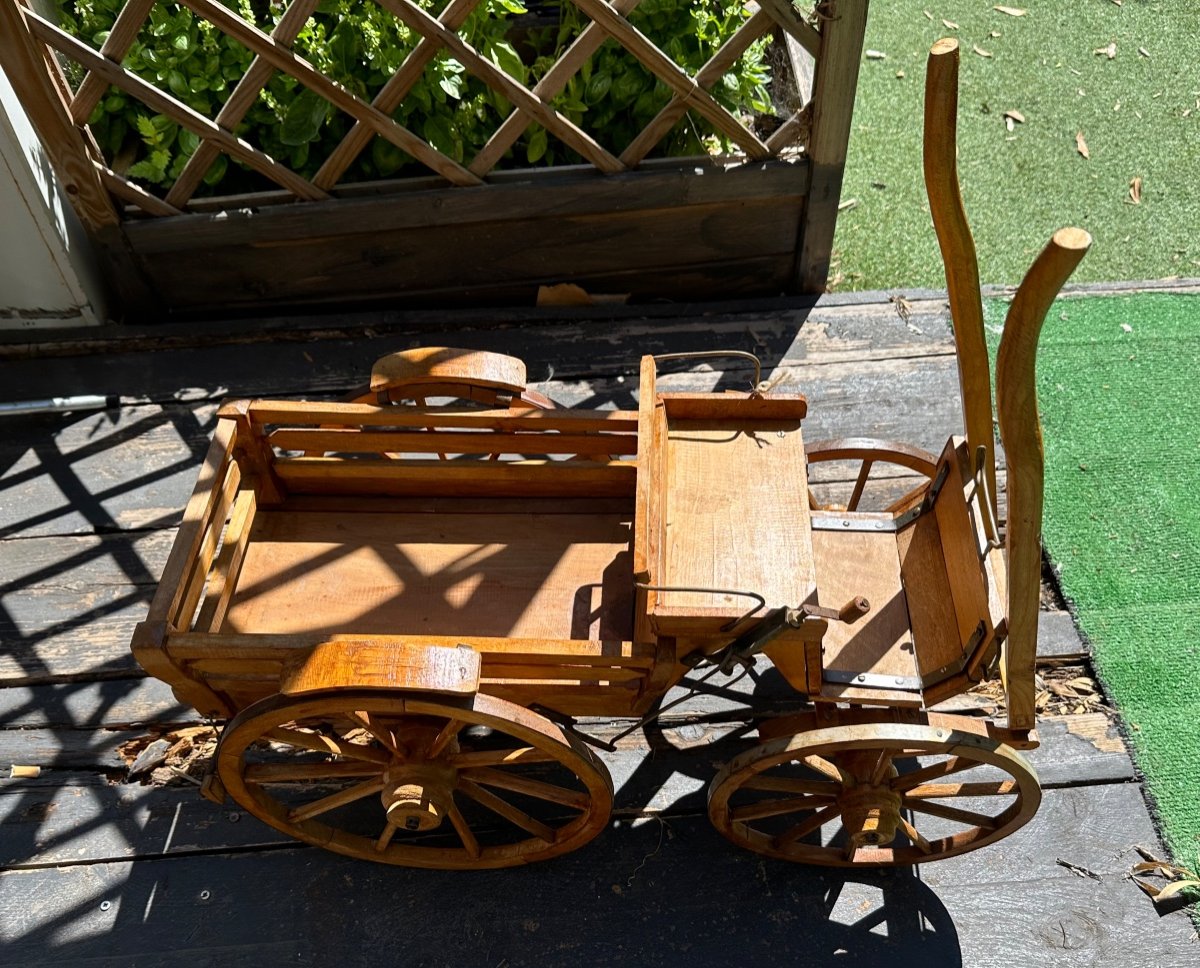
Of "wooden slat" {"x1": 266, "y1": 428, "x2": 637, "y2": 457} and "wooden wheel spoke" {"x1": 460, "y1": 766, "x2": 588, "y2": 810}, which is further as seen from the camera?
"wooden slat" {"x1": 266, "y1": 428, "x2": 637, "y2": 457}

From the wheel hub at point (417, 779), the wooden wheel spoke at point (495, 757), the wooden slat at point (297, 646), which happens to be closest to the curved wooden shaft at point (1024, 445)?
the wooden slat at point (297, 646)

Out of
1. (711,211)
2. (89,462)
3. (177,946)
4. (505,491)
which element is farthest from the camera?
(711,211)

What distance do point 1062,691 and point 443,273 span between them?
2182mm

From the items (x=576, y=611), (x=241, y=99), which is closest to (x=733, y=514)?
(x=576, y=611)

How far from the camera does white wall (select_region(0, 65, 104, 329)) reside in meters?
2.94

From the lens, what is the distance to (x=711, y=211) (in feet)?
10.7

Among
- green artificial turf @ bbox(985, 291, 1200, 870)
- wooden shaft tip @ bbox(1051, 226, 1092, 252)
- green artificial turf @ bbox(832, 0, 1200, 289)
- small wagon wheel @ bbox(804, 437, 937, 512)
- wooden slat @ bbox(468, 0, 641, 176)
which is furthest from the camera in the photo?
green artificial turf @ bbox(832, 0, 1200, 289)

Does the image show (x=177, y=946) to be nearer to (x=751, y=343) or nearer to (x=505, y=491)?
(x=505, y=491)

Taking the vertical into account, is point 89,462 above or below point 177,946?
above

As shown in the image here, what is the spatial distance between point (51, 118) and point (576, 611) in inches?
81.9

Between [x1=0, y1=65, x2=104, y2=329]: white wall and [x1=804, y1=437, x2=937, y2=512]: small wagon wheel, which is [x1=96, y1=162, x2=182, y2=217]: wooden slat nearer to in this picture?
[x1=0, y1=65, x2=104, y2=329]: white wall

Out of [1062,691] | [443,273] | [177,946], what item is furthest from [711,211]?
[177,946]

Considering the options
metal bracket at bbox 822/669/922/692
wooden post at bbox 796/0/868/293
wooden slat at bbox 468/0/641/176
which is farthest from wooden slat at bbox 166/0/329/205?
metal bracket at bbox 822/669/922/692

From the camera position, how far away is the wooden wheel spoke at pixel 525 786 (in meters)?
2.11
